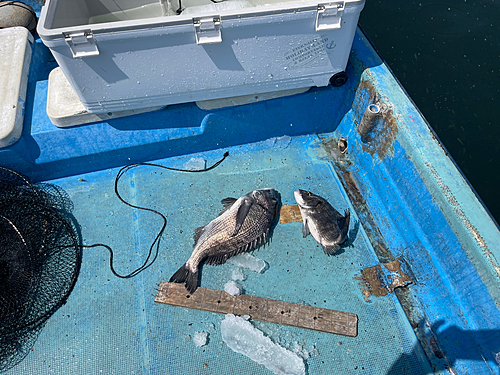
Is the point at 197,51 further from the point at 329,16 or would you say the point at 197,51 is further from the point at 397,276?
the point at 397,276

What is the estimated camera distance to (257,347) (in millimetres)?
2525

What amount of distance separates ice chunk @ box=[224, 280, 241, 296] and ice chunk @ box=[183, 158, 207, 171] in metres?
1.41

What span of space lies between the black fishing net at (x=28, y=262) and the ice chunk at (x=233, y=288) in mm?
1497

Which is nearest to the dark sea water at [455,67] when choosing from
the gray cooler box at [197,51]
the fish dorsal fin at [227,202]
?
the gray cooler box at [197,51]

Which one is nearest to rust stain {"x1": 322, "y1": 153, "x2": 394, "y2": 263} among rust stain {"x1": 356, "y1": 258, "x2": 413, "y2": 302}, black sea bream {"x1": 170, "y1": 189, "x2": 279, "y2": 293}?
rust stain {"x1": 356, "y1": 258, "x2": 413, "y2": 302}

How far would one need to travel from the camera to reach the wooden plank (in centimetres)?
262

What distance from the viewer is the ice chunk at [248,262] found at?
2885 mm

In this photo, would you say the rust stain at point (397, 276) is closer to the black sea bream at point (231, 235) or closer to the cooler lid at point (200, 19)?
the black sea bream at point (231, 235)

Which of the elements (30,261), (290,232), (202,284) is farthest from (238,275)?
(30,261)

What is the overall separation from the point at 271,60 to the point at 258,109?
716 millimetres

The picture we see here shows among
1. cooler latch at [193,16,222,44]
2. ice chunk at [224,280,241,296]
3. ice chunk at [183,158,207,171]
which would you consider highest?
cooler latch at [193,16,222,44]

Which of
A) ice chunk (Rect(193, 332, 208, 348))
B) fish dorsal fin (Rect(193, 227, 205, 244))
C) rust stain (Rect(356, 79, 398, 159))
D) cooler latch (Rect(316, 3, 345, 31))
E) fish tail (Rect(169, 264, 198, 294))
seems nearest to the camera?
cooler latch (Rect(316, 3, 345, 31))

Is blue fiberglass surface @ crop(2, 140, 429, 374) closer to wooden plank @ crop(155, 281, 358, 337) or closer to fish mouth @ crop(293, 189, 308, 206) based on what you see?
wooden plank @ crop(155, 281, 358, 337)

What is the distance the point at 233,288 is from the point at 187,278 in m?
0.45
